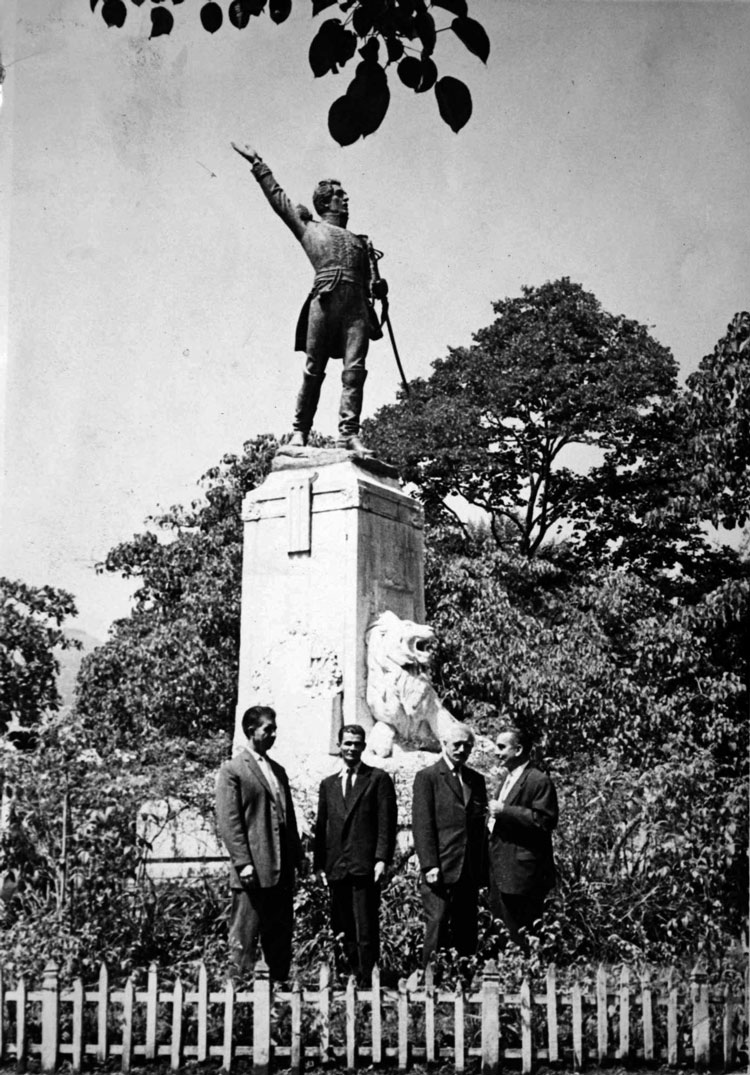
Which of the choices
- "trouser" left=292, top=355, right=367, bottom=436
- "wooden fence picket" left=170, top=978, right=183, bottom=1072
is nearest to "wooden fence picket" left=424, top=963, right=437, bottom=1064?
"wooden fence picket" left=170, top=978, right=183, bottom=1072

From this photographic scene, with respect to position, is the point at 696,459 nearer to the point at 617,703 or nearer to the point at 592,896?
the point at 617,703

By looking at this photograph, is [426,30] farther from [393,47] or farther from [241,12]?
[241,12]

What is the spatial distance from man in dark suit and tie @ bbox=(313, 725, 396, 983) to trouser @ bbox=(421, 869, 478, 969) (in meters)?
0.27

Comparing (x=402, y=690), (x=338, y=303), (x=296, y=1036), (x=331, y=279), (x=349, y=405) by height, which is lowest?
(x=296, y=1036)

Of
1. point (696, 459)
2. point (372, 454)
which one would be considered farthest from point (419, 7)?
point (696, 459)

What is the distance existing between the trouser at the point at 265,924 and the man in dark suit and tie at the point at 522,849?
1130mm

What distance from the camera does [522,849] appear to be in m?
6.58

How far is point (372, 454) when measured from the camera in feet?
32.1

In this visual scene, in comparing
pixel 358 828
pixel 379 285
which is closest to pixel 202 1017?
pixel 358 828

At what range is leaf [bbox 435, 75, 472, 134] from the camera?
12.7 ft

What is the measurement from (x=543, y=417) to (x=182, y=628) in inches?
307

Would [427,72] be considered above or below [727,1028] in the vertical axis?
above

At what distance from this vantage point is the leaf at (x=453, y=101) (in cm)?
387

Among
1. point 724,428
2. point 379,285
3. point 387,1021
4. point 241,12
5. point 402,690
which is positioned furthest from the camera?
point 724,428
